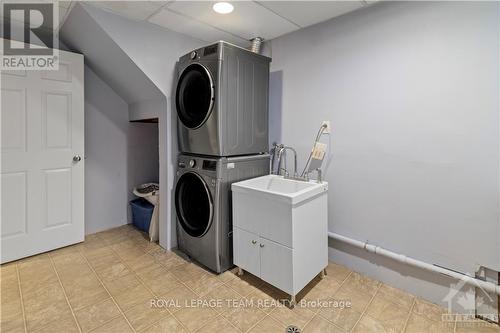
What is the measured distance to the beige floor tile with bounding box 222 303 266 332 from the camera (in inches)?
60.2

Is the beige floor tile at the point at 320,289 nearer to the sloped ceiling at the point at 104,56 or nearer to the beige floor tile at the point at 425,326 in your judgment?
the beige floor tile at the point at 425,326

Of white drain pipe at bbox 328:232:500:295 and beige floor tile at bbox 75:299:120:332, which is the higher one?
white drain pipe at bbox 328:232:500:295

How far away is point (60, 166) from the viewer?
244 centimetres

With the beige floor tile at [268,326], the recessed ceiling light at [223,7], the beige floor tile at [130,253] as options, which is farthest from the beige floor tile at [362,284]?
the recessed ceiling light at [223,7]

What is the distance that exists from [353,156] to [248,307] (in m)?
1.41

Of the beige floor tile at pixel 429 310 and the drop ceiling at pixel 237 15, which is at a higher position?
the drop ceiling at pixel 237 15

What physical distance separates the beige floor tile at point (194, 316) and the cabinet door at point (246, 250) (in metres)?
0.42

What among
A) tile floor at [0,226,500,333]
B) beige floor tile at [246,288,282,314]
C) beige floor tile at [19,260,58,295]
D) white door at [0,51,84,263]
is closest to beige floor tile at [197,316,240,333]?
tile floor at [0,226,500,333]

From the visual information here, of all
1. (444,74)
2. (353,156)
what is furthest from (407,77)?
(353,156)

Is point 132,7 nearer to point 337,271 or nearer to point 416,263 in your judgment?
point 337,271

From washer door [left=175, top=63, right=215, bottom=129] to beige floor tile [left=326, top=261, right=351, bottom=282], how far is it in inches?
66.0

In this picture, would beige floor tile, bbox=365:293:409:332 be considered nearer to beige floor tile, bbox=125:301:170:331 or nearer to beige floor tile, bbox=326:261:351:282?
beige floor tile, bbox=326:261:351:282

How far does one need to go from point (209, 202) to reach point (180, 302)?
74cm

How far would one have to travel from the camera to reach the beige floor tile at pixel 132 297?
170 centimetres
